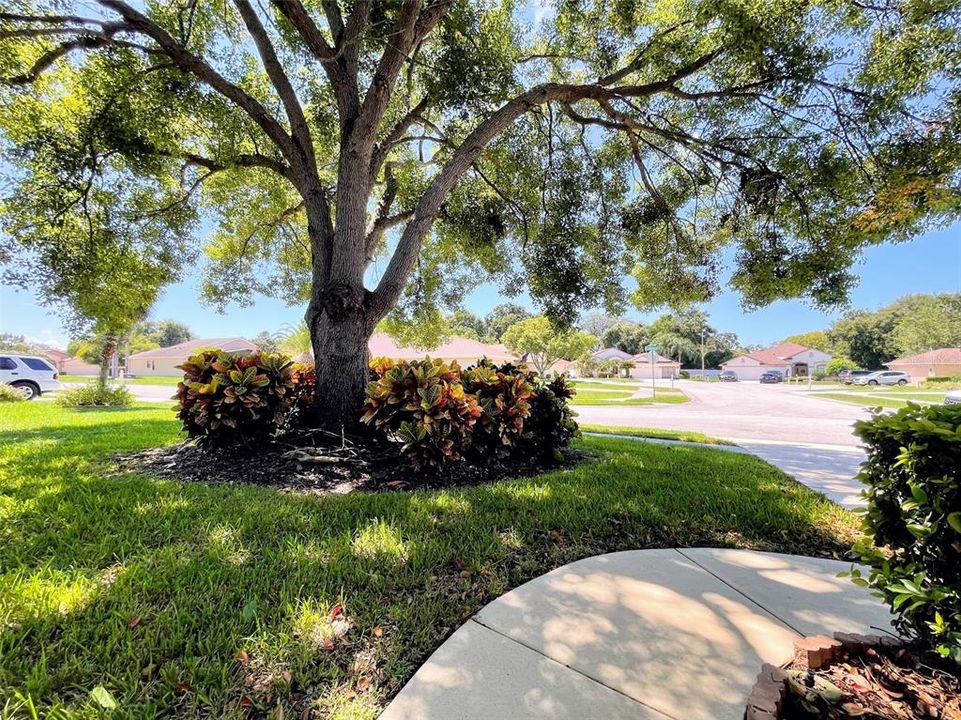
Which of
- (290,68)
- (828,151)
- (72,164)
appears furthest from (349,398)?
(828,151)

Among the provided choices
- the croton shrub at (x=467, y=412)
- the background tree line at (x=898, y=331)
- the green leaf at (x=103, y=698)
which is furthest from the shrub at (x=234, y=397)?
the background tree line at (x=898, y=331)

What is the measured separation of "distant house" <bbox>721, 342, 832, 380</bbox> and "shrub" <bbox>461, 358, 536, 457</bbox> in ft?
184

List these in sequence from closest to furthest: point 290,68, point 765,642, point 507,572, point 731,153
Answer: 1. point 765,642
2. point 507,572
3. point 731,153
4. point 290,68

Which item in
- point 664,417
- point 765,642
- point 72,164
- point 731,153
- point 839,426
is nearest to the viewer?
point 765,642

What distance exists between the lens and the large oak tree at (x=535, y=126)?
4.07m

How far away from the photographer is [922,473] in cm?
138

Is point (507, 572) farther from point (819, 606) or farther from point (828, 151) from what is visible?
point (828, 151)

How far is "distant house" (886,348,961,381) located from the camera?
26319mm

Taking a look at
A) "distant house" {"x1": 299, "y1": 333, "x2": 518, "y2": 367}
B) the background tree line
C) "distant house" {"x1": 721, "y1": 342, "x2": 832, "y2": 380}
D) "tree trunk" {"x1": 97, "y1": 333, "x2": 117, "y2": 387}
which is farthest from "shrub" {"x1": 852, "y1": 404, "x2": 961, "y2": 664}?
"distant house" {"x1": 721, "y1": 342, "x2": 832, "y2": 380}

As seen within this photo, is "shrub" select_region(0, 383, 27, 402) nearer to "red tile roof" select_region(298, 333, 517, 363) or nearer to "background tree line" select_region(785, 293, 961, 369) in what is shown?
"red tile roof" select_region(298, 333, 517, 363)

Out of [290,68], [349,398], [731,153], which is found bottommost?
[349,398]

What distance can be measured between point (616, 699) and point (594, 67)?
6.82 metres

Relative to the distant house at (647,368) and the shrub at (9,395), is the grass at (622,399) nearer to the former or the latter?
the shrub at (9,395)

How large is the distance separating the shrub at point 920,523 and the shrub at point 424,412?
2823 millimetres
